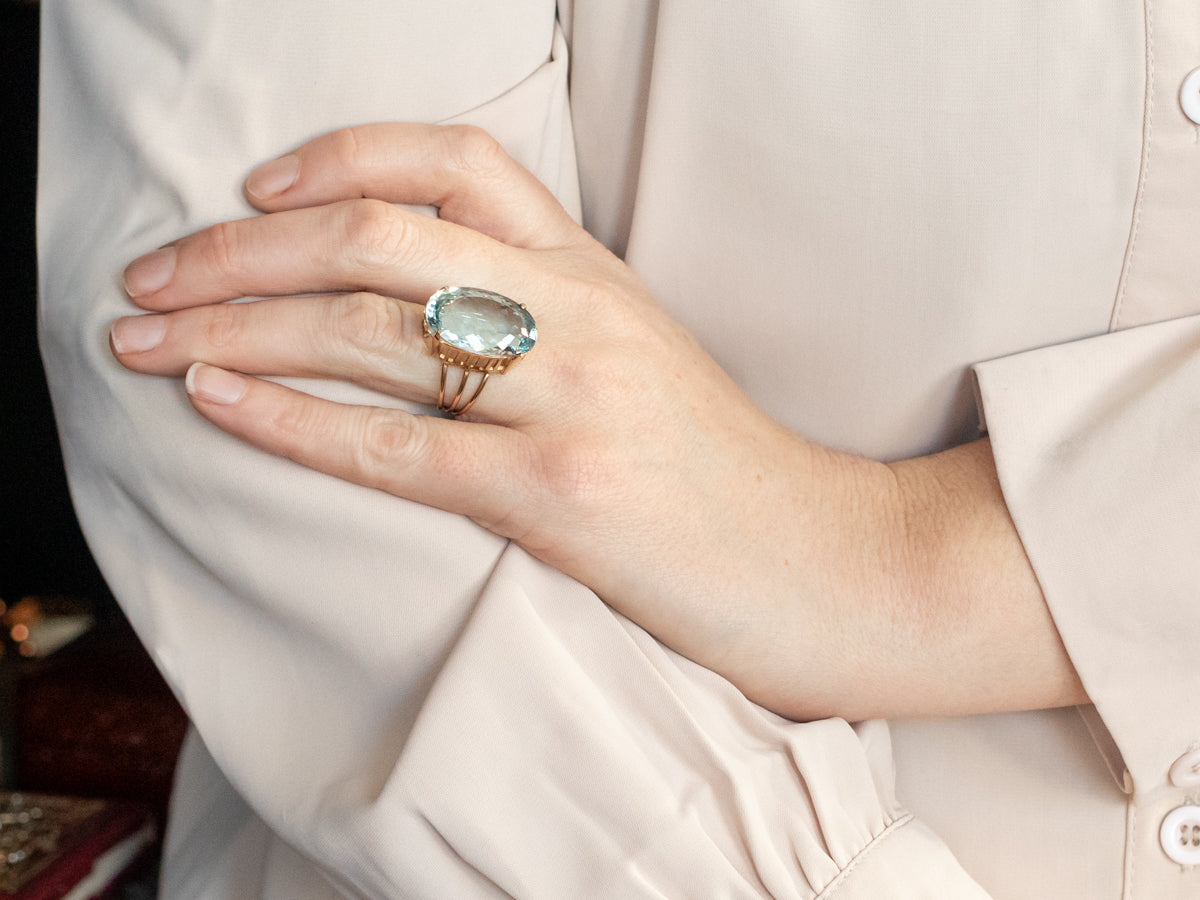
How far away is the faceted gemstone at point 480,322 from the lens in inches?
24.7

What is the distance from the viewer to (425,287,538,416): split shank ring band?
629 mm

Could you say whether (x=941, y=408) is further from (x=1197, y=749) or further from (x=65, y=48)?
(x=65, y=48)

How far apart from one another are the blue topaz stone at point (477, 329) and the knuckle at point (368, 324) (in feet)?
0.09

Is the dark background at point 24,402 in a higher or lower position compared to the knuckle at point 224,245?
lower

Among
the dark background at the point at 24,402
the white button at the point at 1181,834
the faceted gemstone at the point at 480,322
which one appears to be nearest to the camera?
the faceted gemstone at the point at 480,322

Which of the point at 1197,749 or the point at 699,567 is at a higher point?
the point at 699,567

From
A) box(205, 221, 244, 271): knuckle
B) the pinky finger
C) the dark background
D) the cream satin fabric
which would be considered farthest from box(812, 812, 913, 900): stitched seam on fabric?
the dark background

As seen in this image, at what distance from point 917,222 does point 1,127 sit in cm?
147

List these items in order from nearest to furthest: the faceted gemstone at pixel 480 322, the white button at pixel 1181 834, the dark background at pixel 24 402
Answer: the faceted gemstone at pixel 480 322 < the white button at pixel 1181 834 < the dark background at pixel 24 402

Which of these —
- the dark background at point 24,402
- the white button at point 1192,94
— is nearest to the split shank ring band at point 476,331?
the white button at point 1192,94

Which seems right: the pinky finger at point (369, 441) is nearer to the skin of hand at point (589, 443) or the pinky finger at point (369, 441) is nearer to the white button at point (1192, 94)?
the skin of hand at point (589, 443)

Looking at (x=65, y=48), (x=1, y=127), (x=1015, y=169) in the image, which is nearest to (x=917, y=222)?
(x=1015, y=169)

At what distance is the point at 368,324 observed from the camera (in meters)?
0.65

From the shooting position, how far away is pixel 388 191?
0.70 meters
